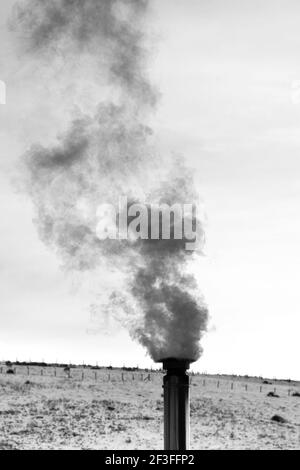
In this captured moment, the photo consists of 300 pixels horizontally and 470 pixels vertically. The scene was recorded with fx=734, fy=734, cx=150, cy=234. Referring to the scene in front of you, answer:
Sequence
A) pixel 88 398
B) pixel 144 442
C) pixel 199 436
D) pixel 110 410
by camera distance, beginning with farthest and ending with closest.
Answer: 1. pixel 88 398
2. pixel 110 410
3. pixel 199 436
4. pixel 144 442

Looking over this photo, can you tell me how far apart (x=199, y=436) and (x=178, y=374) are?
74.0 feet

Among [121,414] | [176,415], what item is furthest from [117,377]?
[176,415]

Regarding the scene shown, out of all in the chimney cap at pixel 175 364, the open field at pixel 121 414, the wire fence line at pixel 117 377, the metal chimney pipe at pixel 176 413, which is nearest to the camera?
the metal chimney pipe at pixel 176 413

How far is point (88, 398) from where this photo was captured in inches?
1965

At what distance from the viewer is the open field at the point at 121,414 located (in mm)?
38750

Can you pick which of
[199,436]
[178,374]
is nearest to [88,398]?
[199,436]

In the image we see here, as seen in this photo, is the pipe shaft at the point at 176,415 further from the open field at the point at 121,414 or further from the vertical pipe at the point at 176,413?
the open field at the point at 121,414

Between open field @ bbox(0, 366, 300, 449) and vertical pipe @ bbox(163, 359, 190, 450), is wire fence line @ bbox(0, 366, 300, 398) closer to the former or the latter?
open field @ bbox(0, 366, 300, 449)

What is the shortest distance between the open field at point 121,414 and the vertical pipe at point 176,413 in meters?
18.8

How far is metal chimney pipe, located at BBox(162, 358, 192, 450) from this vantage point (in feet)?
61.6

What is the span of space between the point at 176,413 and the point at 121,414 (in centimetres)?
2746

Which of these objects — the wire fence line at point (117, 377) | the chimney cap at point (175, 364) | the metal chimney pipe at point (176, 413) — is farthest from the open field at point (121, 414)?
the metal chimney pipe at point (176, 413)
